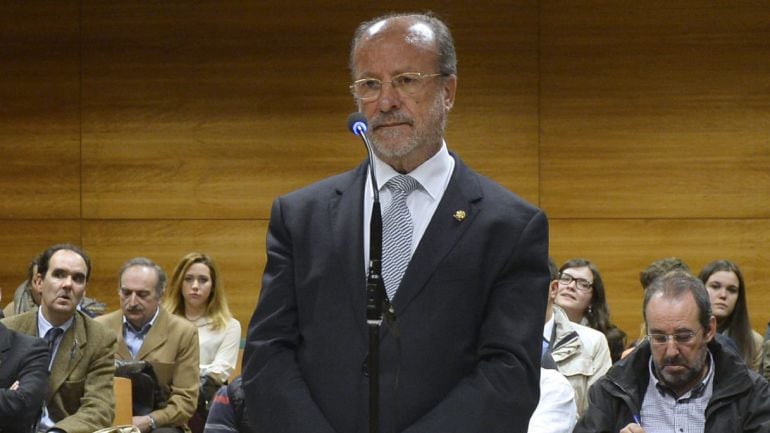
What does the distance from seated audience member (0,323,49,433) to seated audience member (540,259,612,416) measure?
1.91 meters

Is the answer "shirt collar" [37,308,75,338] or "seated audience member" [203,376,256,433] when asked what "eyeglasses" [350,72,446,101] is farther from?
"shirt collar" [37,308,75,338]

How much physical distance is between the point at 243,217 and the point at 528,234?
19.2 ft

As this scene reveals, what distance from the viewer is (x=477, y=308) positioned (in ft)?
6.10

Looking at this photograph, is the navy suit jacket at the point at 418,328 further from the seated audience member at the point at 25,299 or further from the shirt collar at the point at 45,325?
the seated audience member at the point at 25,299

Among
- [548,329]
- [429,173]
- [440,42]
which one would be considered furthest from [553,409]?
[440,42]

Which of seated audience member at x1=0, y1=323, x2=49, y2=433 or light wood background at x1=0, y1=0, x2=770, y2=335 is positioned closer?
seated audience member at x1=0, y1=323, x2=49, y2=433

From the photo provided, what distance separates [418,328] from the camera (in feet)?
5.99

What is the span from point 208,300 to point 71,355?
5.61 feet

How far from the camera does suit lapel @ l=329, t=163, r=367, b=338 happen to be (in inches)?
72.6

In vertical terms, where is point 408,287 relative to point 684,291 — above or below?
above

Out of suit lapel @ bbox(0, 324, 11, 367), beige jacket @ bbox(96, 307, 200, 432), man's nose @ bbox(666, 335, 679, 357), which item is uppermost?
man's nose @ bbox(666, 335, 679, 357)

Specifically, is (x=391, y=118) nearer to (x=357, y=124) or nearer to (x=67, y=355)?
(x=357, y=124)

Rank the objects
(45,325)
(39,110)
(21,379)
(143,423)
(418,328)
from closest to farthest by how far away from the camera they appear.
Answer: (418,328)
(21,379)
(45,325)
(143,423)
(39,110)

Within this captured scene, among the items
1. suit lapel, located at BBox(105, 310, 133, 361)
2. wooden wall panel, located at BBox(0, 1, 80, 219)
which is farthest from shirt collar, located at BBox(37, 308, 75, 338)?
wooden wall panel, located at BBox(0, 1, 80, 219)
